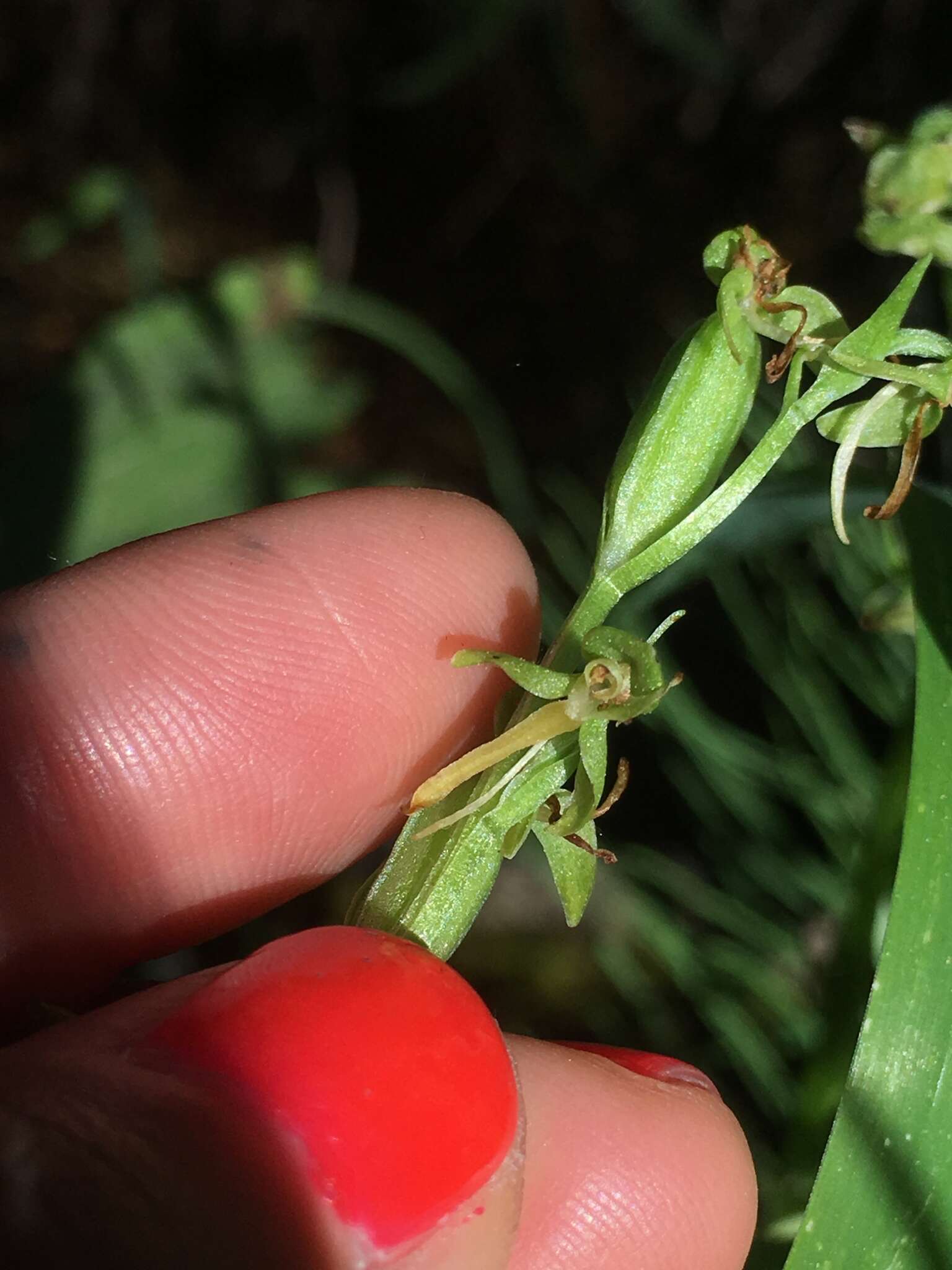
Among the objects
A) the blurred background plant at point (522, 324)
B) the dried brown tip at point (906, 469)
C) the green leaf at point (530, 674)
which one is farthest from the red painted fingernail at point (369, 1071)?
the blurred background plant at point (522, 324)

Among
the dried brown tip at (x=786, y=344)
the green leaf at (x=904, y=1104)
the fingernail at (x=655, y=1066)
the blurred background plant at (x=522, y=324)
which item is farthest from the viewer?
the blurred background plant at (x=522, y=324)

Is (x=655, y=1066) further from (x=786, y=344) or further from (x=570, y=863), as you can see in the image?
(x=786, y=344)

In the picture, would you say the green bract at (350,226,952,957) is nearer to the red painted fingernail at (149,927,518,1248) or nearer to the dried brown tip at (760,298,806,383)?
the dried brown tip at (760,298,806,383)

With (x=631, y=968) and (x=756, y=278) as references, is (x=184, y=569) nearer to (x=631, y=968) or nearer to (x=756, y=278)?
(x=756, y=278)

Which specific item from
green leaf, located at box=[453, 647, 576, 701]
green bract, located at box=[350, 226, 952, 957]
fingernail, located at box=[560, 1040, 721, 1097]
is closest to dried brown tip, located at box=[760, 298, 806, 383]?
green bract, located at box=[350, 226, 952, 957]

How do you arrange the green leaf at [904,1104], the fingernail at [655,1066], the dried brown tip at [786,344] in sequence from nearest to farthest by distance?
the green leaf at [904,1104] → the dried brown tip at [786,344] → the fingernail at [655,1066]

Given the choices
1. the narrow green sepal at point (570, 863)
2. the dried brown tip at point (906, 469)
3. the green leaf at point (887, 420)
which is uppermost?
the green leaf at point (887, 420)

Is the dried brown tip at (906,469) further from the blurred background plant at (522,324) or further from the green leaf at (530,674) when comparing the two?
the blurred background plant at (522,324)
